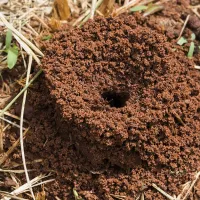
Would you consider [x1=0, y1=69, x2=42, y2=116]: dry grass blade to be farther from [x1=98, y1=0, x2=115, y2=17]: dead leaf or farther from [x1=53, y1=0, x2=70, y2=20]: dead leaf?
[x1=98, y1=0, x2=115, y2=17]: dead leaf

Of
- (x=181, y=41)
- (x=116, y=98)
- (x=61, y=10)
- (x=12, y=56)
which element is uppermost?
(x=61, y=10)

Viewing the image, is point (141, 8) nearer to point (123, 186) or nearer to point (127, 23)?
point (127, 23)

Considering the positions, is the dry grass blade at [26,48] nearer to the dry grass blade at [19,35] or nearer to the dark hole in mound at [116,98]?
the dry grass blade at [19,35]

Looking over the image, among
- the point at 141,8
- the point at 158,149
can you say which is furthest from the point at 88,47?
the point at 158,149

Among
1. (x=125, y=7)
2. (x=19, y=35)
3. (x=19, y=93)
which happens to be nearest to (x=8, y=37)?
(x=19, y=35)

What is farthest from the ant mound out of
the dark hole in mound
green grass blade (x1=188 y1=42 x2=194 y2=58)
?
green grass blade (x1=188 y1=42 x2=194 y2=58)

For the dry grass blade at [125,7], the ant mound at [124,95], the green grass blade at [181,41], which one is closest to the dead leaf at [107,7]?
the dry grass blade at [125,7]

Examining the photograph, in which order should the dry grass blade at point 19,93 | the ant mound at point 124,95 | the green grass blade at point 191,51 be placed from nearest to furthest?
the ant mound at point 124,95
the dry grass blade at point 19,93
the green grass blade at point 191,51

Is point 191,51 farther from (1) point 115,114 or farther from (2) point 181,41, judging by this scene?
(1) point 115,114
